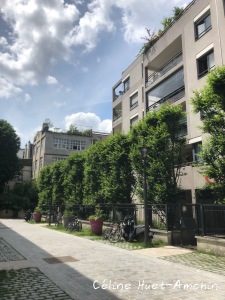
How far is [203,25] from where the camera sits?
22.7m

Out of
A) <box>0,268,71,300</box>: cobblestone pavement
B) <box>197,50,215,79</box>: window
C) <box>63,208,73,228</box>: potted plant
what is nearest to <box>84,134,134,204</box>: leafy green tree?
<box>63,208,73,228</box>: potted plant

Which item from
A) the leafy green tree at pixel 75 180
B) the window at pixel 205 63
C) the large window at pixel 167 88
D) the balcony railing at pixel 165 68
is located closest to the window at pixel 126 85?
the balcony railing at pixel 165 68

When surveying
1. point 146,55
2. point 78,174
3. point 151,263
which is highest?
point 146,55

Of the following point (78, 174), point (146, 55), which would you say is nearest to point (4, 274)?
point (78, 174)

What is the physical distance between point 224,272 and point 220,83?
7.81 metres

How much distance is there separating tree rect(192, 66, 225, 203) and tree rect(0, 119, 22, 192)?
136 feet

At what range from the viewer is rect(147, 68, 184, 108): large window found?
25203 mm

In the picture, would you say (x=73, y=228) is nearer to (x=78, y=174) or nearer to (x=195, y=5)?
(x=78, y=174)

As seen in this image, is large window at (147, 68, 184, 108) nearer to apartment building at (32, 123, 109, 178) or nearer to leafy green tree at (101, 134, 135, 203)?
leafy green tree at (101, 134, 135, 203)

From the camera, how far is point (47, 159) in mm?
53562

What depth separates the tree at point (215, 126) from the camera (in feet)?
41.4

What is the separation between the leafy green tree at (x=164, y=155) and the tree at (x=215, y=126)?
3.08 metres

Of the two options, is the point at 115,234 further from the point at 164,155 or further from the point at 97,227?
the point at 164,155

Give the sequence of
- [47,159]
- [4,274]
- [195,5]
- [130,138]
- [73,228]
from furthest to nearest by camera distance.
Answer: [47,159]
[195,5]
[73,228]
[130,138]
[4,274]
